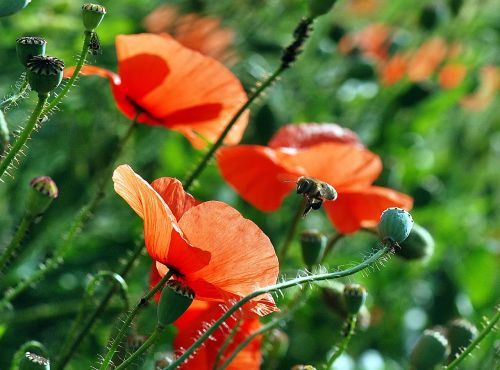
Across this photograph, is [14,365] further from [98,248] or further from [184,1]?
[184,1]

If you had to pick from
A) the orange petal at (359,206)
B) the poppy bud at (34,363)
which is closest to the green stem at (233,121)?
the orange petal at (359,206)

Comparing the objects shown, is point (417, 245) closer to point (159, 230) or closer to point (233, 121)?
point (233, 121)

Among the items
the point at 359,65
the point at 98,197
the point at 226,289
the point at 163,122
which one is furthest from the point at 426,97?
the point at 226,289

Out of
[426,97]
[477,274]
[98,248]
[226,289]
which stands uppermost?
[226,289]

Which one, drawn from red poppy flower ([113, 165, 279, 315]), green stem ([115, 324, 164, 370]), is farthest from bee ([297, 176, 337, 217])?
green stem ([115, 324, 164, 370])

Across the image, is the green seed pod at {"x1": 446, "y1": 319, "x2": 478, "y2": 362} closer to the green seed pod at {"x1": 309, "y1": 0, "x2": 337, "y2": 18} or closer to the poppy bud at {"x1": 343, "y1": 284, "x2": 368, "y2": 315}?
the poppy bud at {"x1": 343, "y1": 284, "x2": 368, "y2": 315}

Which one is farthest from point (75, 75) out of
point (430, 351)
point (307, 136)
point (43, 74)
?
point (307, 136)
